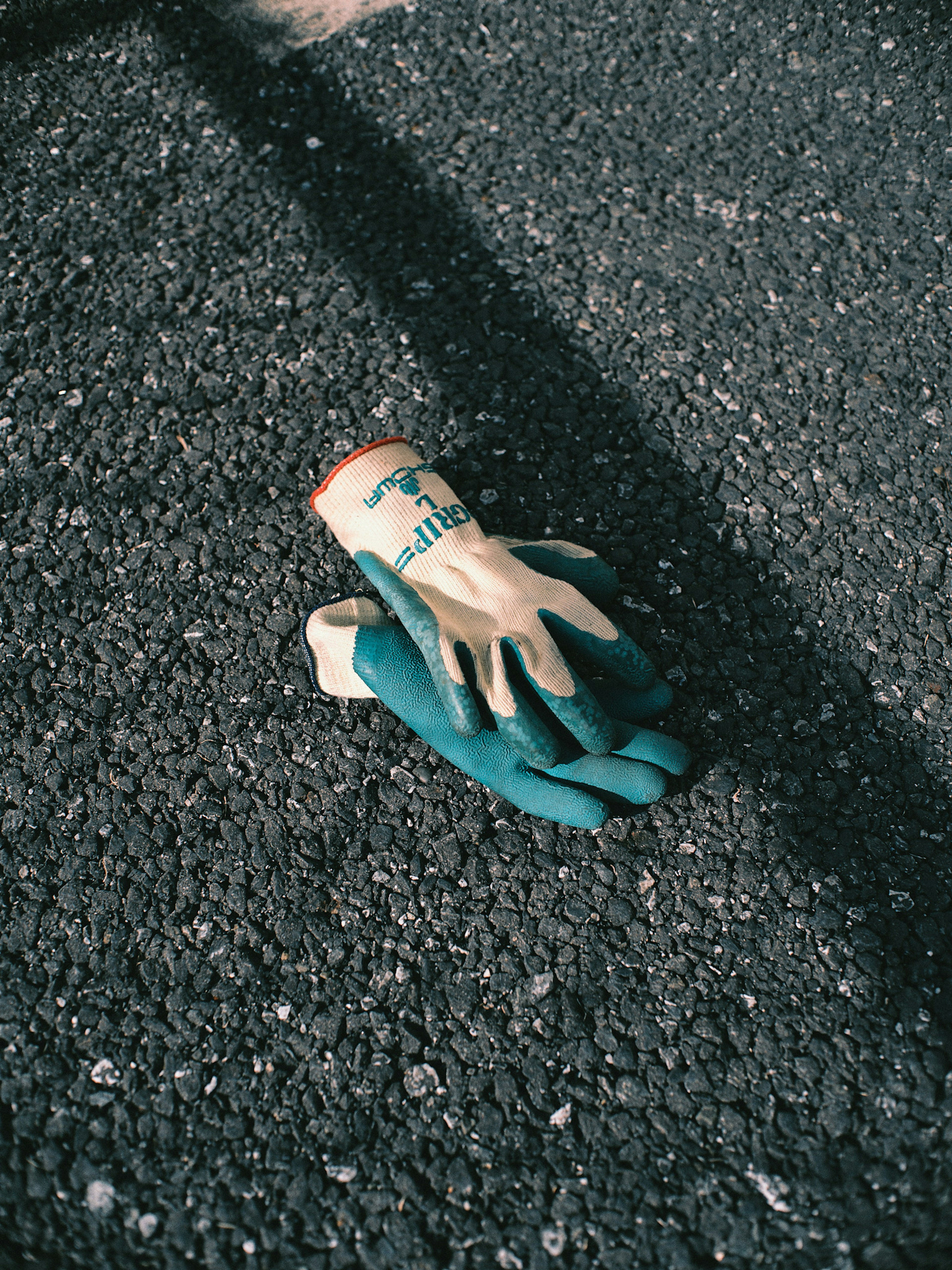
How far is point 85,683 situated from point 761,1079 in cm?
160

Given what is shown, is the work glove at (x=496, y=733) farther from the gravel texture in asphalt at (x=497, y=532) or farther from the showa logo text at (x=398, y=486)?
the showa logo text at (x=398, y=486)

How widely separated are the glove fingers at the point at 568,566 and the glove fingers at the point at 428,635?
0.30 metres

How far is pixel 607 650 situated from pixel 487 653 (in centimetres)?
25

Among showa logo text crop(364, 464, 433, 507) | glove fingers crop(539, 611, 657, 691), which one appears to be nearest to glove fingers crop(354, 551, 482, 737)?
showa logo text crop(364, 464, 433, 507)

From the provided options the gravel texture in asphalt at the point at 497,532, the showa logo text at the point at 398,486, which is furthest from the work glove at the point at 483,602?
the gravel texture in asphalt at the point at 497,532

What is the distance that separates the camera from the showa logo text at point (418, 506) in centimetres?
184

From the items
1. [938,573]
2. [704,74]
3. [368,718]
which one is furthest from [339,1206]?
[704,74]

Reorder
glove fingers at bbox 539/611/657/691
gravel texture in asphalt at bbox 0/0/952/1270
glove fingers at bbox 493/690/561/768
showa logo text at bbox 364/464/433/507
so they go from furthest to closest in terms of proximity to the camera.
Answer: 1. showa logo text at bbox 364/464/433/507
2. glove fingers at bbox 539/611/657/691
3. glove fingers at bbox 493/690/561/768
4. gravel texture in asphalt at bbox 0/0/952/1270

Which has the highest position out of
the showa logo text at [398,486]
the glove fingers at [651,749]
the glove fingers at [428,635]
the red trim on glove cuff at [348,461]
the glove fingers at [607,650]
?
the red trim on glove cuff at [348,461]

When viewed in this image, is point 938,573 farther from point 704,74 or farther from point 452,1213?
point 704,74

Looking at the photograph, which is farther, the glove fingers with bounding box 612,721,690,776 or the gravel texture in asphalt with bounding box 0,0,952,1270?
the glove fingers with bounding box 612,721,690,776

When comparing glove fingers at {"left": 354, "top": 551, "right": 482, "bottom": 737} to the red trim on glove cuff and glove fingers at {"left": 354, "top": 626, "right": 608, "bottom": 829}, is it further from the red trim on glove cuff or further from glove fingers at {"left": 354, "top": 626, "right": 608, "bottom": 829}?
the red trim on glove cuff

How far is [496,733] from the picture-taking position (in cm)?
176

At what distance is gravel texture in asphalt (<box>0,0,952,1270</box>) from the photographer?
4.69 ft
